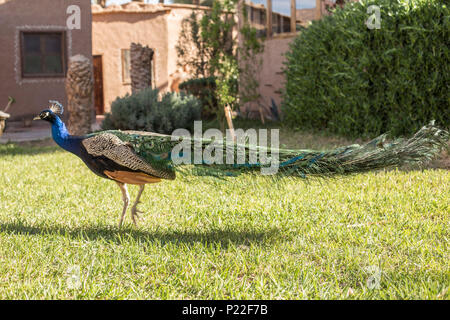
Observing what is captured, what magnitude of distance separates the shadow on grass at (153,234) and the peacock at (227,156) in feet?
1.71

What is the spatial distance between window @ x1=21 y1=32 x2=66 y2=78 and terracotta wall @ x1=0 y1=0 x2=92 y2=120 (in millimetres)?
237

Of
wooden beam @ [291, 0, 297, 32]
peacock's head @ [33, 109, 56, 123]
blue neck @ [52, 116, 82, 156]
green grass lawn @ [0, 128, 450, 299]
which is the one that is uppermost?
wooden beam @ [291, 0, 297, 32]

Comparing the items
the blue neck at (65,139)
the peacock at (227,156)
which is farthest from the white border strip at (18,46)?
the peacock at (227,156)

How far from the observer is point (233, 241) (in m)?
4.25

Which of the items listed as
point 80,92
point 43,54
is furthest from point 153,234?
point 43,54

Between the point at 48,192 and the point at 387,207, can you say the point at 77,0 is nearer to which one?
the point at 48,192

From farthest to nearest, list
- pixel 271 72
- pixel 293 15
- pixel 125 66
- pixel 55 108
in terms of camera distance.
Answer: pixel 125 66, pixel 271 72, pixel 293 15, pixel 55 108

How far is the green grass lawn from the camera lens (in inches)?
129

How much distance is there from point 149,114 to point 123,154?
765 centimetres

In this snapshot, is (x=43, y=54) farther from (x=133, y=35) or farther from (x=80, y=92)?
(x=133, y=35)

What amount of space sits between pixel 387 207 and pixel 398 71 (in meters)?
4.34
